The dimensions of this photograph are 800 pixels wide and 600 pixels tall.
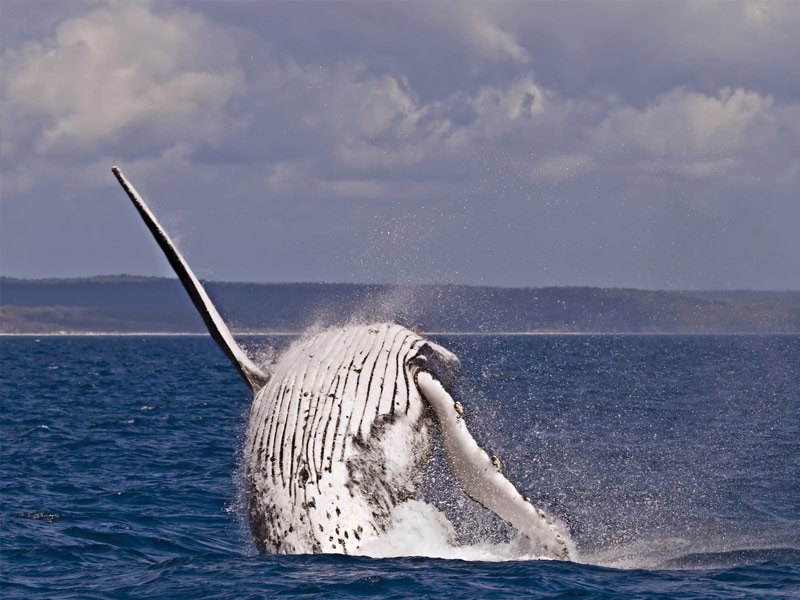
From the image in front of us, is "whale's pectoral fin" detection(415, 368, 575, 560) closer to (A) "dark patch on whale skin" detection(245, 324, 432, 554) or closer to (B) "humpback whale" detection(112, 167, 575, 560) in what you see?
(B) "humpback whale" detection(112, 167, 575, 560)

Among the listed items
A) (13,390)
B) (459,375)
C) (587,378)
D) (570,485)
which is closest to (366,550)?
(459,375)

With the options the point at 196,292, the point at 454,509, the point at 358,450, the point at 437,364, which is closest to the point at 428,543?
the point at 358,450

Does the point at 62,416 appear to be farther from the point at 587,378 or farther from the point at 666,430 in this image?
the point at 587,378

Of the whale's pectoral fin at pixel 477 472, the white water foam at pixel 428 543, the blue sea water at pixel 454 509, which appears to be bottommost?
the blue sea water at pixel 454 509

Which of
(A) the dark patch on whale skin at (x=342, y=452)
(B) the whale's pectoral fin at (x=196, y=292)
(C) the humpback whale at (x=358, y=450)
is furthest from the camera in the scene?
(B) the whale's pectoral fin at (x=196, y=292)

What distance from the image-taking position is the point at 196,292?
841cm

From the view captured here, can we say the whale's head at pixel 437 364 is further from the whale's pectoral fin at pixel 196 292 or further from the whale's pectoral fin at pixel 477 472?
the whale's pectoral fin at pixel 196 292

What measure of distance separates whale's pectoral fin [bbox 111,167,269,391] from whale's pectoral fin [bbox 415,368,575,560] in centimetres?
140

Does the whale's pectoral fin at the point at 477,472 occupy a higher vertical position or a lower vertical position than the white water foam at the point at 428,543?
higher

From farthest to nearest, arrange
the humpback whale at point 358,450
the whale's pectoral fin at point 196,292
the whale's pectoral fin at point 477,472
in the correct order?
the whale's pectoral fin at point 196,292, the humpback whale at point 358,450, the whale's pectoral fin at point 477,472

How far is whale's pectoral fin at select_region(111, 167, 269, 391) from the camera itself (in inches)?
331

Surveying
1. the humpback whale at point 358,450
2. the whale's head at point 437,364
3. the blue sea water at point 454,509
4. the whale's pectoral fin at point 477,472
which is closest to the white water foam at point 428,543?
the blue sea water at point 454,509

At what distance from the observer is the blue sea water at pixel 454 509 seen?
915 centimetres

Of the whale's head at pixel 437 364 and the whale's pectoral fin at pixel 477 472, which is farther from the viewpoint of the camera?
the whale's head at pixel 437 364
